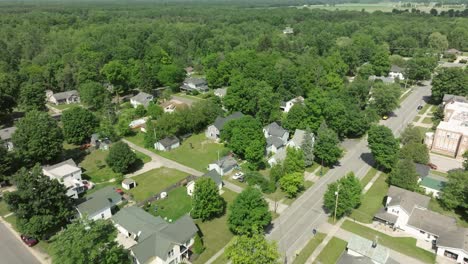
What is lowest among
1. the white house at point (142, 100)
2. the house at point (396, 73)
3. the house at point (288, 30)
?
the white house at point (142, 100)

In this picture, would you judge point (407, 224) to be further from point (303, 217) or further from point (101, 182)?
point (101, 182)

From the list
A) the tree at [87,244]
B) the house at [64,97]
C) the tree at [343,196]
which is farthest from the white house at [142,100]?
the tree at [87,244]

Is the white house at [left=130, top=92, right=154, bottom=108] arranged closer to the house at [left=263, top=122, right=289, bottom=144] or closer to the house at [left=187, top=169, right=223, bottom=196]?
the house at [left=263, top=122, right=289, bottom=144]

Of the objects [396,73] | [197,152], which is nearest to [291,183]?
[197,152]

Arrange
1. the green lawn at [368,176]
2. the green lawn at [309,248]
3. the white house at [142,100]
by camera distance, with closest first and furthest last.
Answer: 1. the green lawn at [309,248]
2. the green lawn at [368,176]
3. the white house at [142,100]

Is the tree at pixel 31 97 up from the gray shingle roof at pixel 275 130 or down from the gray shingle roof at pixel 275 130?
up

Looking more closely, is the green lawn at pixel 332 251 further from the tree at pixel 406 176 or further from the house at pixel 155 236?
the house at pixel 155 236

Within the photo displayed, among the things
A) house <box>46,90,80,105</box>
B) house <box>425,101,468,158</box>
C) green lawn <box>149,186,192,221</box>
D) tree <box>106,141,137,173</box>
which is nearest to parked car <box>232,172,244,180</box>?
green lawn <box>149,186,192,221</box>
